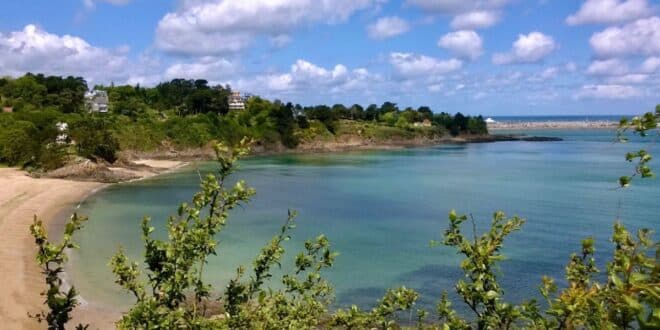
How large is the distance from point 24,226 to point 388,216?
20.6 m

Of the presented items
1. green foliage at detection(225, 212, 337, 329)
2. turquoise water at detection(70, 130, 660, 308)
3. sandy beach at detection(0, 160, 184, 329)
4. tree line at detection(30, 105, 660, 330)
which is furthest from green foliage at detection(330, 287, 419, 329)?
sandy beach at detection(0, 160, 184, 329)

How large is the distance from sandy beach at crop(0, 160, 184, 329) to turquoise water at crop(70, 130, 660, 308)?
5.44 feet

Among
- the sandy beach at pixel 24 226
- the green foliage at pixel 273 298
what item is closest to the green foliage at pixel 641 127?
the green foliage at pixel 273 298

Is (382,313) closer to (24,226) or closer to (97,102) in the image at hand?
(24,226)

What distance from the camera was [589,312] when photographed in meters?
3.32

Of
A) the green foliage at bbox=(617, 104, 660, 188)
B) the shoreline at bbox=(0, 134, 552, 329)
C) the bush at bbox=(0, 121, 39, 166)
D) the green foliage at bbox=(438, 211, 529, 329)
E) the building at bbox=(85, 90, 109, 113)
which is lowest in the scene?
the shoreline at bbox=(0, 134, 552, 329)

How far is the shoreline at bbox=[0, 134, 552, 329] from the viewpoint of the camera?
53.9ft

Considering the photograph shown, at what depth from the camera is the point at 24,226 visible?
2830 cm

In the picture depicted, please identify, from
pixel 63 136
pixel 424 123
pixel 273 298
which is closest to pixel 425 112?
pixel 424 123

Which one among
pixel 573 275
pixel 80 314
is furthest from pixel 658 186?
pixel 573 275

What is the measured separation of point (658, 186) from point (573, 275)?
53245 mm

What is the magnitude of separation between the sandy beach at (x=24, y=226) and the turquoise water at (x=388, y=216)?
1659 millimetres

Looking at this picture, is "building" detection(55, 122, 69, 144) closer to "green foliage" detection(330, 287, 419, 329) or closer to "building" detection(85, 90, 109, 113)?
"building" detection(85, 90, 109, 113)

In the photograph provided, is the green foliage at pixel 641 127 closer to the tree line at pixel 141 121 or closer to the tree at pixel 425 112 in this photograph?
the tree line at pixel 141 121
